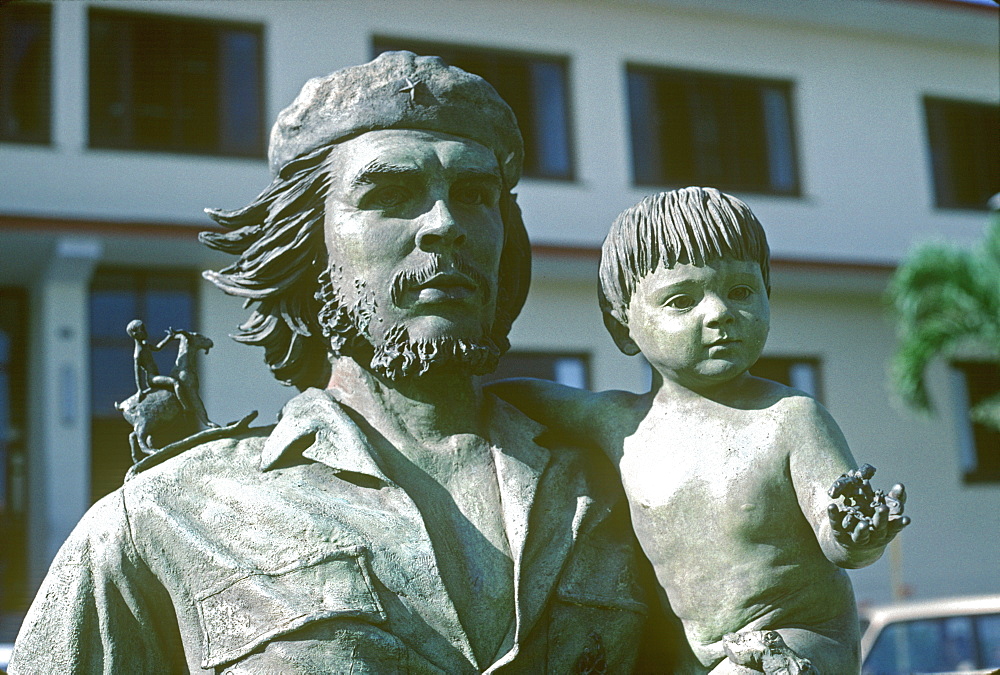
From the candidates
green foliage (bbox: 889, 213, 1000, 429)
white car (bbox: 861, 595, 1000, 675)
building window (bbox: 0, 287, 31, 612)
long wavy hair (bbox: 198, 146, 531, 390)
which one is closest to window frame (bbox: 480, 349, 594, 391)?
green foliage (bbox: 889, 213, 1000, 429)

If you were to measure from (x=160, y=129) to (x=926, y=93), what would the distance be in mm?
10223

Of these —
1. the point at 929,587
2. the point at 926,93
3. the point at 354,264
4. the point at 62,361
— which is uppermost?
the point at 926,93

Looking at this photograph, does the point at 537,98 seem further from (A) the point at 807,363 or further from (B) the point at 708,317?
(B) the point at 708,317

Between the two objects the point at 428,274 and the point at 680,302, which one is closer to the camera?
the point at 680,302

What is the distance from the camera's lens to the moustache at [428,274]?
2.53 meters

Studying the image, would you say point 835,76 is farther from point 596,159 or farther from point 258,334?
point 258,334

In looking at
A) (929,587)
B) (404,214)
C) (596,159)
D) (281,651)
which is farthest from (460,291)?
(929,587)

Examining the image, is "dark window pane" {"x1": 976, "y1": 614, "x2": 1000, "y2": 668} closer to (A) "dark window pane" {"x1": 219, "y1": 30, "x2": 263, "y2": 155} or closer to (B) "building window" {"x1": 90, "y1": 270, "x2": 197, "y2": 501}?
(B) "building window" {"x1": 90, "y1": 270, "x2": 197, "y2": 501}

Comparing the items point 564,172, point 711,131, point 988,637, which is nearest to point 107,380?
point 564,172

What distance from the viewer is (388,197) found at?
8.52ft

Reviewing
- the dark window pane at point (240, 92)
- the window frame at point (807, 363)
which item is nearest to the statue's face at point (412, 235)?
the dark window pane at point (240, 92)

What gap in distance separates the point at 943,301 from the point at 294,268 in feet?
40.2

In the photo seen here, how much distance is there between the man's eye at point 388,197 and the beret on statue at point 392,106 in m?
0.13

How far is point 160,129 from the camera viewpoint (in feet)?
48.1
